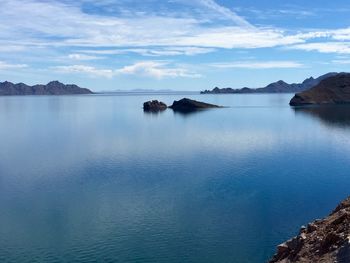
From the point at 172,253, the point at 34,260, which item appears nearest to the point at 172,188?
the point at 172,253

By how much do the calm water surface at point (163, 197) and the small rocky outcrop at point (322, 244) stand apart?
870cm

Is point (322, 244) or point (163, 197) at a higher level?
point (322, 244)

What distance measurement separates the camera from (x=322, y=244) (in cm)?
2841

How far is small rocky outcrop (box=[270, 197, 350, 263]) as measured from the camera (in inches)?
1017

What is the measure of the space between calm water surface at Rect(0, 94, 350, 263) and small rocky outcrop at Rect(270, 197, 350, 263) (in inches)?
342

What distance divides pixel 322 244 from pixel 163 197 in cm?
3385

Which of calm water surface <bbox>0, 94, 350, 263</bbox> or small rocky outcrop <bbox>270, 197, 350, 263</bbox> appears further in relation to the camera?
calm water surface <bbox>0, 94, 350, 263</bbox>

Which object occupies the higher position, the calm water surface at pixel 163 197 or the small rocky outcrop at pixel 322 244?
the small rocky outcrop at pixel 322 244

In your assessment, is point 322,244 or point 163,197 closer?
point 322,244

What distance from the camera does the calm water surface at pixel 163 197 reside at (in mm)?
43219

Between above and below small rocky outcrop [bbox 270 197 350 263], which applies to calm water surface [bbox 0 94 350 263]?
below

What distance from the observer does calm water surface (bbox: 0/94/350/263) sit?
43219mm

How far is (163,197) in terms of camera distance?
60.2 metres

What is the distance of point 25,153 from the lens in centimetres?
9981
